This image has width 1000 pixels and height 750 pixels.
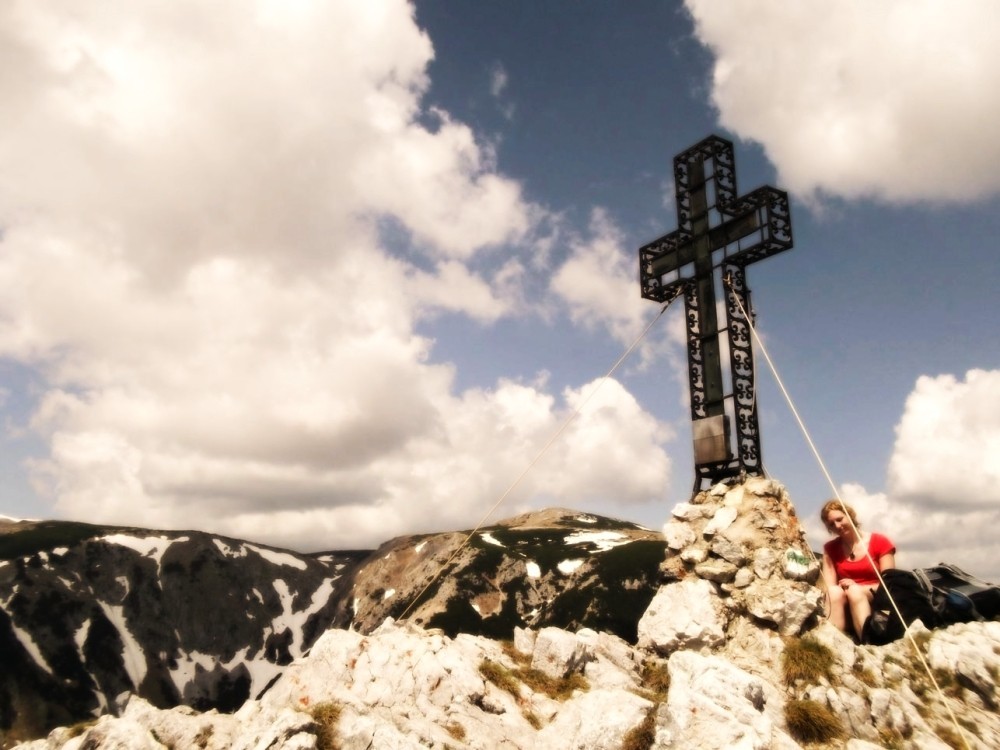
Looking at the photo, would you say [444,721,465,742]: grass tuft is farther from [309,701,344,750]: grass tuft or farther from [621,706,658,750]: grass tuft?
[621,706,658,750]: grass tuft

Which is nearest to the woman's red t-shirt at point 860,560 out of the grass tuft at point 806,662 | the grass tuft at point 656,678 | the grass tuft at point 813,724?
the grass tuft at point 806,662

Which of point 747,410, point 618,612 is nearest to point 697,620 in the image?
point 747,410

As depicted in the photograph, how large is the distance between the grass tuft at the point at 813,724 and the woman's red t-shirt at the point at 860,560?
15.9 ft

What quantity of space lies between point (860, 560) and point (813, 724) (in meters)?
6.00

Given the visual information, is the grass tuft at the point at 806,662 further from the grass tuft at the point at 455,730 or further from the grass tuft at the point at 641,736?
the grass tuft at the point at 455,730

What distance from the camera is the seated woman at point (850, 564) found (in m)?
18.9

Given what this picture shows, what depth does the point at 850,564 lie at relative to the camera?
19531 mm

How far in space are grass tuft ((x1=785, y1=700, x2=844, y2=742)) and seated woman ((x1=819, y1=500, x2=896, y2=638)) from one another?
4.90m

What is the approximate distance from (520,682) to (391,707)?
3.77 m

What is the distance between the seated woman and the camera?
18922 millimetres

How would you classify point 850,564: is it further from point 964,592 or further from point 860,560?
point 964,592

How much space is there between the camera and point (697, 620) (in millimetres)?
20062

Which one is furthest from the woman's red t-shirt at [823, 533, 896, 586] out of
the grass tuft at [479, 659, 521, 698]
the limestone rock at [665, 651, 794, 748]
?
the grass tuft at [479, 659, 521, 698]

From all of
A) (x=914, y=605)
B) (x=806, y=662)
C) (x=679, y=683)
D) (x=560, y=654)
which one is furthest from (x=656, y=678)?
(x=914, y=605)
